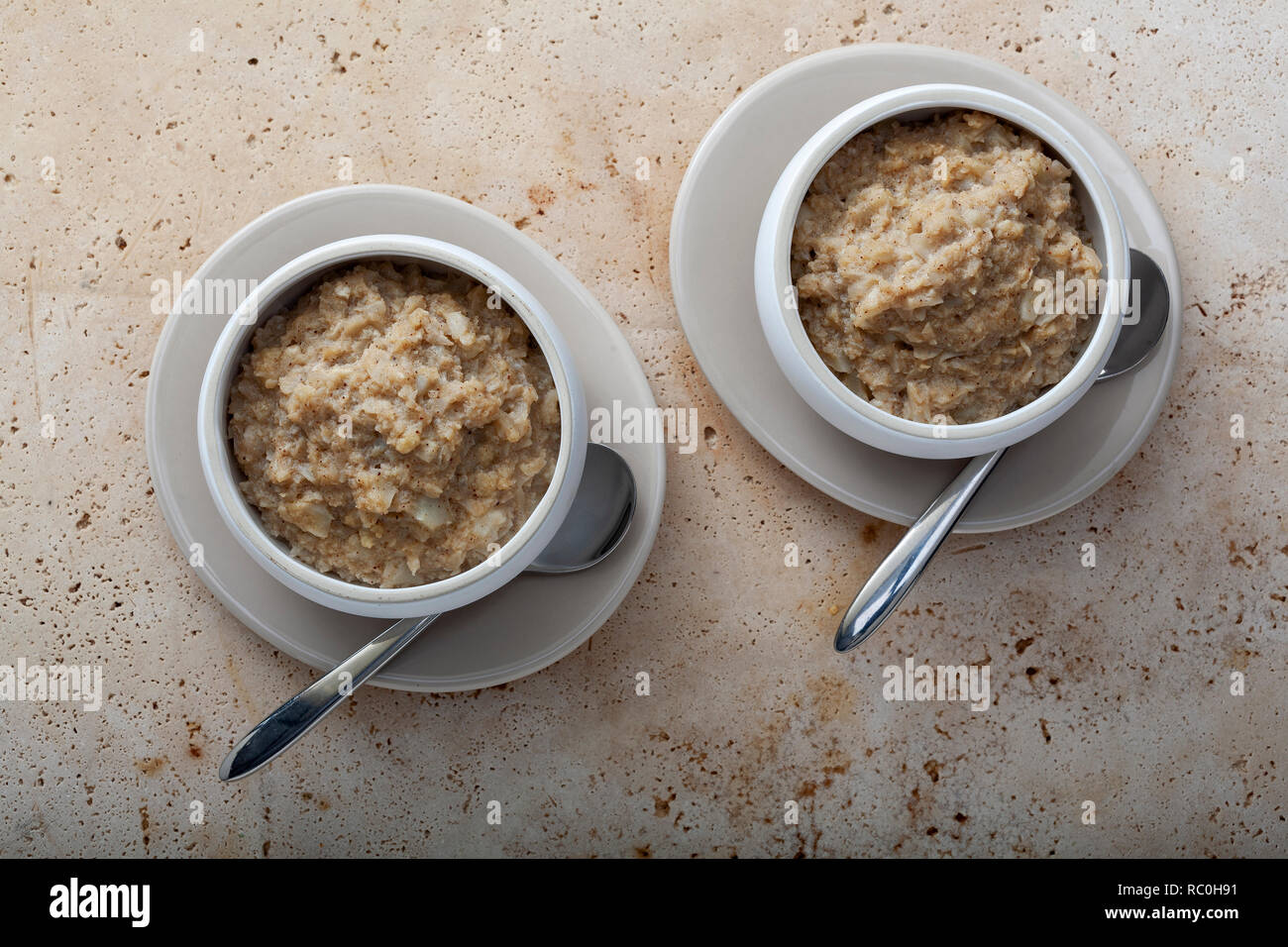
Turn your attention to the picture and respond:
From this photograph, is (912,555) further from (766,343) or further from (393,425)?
(393,425)

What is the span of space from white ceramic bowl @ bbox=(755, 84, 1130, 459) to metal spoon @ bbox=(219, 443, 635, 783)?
340mm

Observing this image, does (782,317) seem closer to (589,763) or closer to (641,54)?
(641,54)

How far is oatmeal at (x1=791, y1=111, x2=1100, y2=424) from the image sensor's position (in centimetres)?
135

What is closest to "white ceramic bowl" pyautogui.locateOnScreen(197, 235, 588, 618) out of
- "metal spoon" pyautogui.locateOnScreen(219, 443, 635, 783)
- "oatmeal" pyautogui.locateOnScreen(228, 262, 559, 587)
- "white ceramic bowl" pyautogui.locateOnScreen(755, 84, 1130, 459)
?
"oatmeal" pyautogui.locateOnScreen(228, 262, 559, 587)

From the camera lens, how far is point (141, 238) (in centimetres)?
167

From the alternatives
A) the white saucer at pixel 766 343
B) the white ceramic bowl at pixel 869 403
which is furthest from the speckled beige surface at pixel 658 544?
Answer: the white ceramic bowl at pixel 869 403

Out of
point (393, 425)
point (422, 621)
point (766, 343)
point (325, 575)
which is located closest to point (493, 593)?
point (422, 621)

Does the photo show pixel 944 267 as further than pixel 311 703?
No

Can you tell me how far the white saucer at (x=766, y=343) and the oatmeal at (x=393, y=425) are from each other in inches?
13.6

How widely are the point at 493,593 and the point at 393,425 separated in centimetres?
40

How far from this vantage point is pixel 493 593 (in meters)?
1.55

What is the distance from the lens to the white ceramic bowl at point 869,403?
4.52ft
